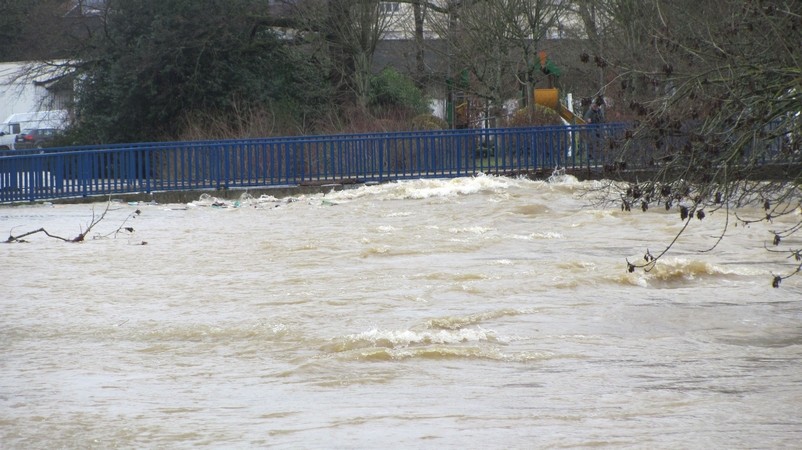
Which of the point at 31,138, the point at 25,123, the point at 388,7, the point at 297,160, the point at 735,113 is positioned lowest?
the point at 297,160

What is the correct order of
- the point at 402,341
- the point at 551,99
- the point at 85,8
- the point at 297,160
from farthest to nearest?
the point at 85,8 → the point at 551,99 → the point at 297,160 → the point at 402,341

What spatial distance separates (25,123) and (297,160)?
2553 cm

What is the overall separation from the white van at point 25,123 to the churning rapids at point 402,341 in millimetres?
27789

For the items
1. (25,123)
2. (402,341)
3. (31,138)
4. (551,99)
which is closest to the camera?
(402,341)

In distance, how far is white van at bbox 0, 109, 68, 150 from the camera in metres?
47.7

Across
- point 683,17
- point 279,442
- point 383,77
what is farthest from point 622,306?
point 383,77

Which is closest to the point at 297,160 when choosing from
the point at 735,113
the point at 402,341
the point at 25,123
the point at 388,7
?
the point at 388,7

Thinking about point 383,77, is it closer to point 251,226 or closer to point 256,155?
point 256,155

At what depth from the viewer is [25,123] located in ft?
170

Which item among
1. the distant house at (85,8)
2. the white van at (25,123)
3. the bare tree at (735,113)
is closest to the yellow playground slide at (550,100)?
the distant house at (85,8)

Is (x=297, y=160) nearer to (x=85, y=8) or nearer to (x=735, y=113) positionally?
(x=735, y=113)

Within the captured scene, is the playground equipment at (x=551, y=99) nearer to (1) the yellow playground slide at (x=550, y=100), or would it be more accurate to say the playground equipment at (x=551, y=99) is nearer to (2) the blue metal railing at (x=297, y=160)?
(1) the yellow playground slide at (x=550, y=100)

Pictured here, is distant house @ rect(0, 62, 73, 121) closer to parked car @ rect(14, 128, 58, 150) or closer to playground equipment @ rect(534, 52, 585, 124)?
parked car @ rect(14, 128, 58, 150)

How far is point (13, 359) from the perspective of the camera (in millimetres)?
11156
